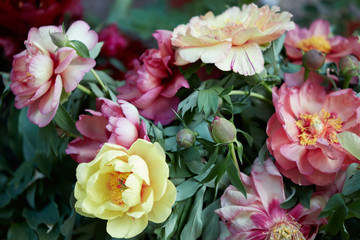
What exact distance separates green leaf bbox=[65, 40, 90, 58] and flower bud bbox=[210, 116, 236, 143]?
0.14 meters

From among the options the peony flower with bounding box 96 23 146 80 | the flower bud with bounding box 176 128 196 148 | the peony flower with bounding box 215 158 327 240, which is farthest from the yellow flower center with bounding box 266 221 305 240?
the peony flower with bounding box 96 23 146 80

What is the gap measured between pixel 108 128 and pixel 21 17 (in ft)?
0.97

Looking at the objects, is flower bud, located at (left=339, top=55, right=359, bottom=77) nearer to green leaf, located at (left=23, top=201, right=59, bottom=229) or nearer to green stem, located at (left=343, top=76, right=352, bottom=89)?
green stem, located at (left=343, top=76, right=352, bottom=89)

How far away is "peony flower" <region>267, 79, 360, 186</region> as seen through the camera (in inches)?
13.9

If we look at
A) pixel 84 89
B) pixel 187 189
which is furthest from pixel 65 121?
pixel 187 189

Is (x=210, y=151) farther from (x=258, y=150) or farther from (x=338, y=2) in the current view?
(x=338, y=2)

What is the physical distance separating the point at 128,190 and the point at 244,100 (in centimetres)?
15

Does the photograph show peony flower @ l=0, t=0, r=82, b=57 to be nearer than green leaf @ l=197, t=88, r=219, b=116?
No

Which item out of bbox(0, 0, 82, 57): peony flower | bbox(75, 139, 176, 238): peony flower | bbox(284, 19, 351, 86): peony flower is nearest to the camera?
bbox(75, 139, 176, 238): peony flower

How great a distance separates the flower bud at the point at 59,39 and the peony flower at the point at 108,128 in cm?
6

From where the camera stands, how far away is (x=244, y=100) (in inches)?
15.5

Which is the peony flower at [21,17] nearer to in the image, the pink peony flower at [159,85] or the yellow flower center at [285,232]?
the pink peony flower at [159,85]

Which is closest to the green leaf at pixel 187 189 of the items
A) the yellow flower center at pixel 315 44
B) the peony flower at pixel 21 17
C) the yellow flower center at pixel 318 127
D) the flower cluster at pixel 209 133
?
the flower cluster at pixel 209 133

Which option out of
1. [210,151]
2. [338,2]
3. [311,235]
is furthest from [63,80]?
[338,2]
